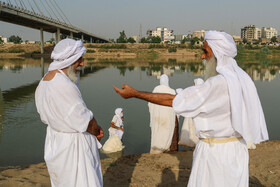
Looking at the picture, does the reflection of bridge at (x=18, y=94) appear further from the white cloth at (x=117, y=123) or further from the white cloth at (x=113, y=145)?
the white cloth at (x=113, y=145)

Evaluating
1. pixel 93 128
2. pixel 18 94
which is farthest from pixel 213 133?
pixel 18 94

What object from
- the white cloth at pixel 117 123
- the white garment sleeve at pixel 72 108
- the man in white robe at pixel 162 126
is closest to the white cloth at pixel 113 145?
the white cloth at pixel 117 123

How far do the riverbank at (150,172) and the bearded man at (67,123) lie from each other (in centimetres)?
197

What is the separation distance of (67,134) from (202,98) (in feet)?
4.16

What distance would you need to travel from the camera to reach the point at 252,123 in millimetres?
2180

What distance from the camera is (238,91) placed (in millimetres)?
2053

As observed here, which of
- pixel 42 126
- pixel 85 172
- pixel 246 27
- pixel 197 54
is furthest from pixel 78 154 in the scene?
pixel 246 27

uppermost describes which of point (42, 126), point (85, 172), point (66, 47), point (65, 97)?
point (66, 47)

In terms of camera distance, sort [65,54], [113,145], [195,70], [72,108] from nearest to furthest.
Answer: [72,108] → [65,54] → [113,145] → [195,70]

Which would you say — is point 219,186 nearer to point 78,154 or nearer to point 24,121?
point 78,154

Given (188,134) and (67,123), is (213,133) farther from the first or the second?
(188,134)

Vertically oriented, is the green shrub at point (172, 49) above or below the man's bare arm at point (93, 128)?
above

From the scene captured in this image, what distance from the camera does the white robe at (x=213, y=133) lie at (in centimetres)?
205

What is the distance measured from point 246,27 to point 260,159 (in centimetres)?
21183
